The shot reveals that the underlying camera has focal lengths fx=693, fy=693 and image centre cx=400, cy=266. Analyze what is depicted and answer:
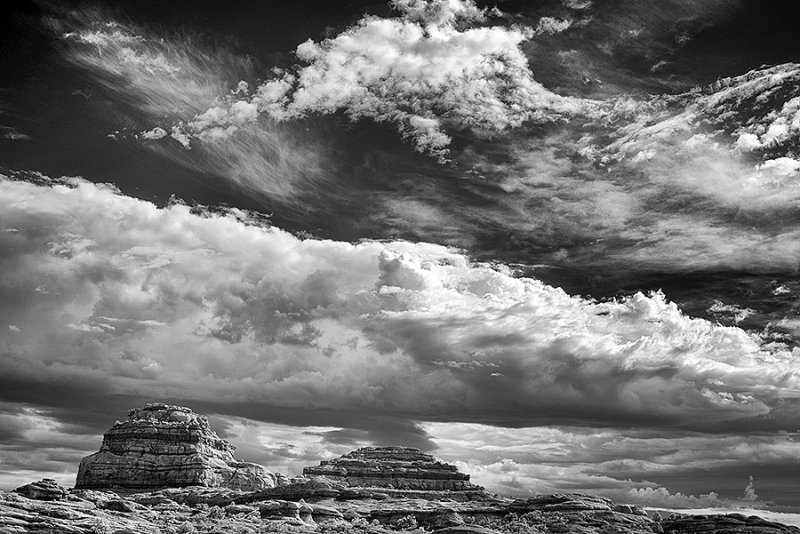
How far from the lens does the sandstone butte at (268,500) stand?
91.5 m

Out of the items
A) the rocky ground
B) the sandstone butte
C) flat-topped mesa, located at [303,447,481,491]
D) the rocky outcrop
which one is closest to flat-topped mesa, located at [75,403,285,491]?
the sandstone butte

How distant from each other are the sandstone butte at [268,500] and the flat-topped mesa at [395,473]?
10.5 inches

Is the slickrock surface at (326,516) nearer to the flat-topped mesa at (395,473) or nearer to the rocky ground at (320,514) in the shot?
the rocky ground at (320,514)

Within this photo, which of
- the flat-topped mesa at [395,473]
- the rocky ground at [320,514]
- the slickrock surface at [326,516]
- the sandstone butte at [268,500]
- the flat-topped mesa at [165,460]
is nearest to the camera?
the slickrock surface at [326,516]

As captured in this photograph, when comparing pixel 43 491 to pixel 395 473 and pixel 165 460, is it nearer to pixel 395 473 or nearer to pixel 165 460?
pixel 165 460

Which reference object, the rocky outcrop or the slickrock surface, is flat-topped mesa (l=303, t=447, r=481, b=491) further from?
the rocky outcrop

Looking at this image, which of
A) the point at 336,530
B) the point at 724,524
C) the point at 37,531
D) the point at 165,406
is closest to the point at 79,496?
the point at 37,531

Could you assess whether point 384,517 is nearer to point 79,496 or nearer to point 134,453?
point 79,496

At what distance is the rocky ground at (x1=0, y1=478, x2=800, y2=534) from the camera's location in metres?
85.1

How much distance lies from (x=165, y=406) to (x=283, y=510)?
60.8 m

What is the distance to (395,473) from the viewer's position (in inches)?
6314

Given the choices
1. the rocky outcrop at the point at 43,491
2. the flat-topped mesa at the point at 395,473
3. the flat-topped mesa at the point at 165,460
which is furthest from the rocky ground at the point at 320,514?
the flat-topped mesa at the point at 395,473

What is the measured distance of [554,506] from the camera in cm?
12706

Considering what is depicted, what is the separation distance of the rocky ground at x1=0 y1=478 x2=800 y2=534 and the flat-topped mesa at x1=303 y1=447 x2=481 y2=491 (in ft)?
31.6
